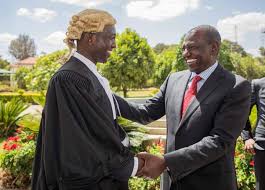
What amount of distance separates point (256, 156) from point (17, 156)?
3912 millimetres

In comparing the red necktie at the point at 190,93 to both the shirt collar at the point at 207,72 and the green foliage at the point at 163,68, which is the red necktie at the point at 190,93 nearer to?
the shirt collar at the point at 207,72

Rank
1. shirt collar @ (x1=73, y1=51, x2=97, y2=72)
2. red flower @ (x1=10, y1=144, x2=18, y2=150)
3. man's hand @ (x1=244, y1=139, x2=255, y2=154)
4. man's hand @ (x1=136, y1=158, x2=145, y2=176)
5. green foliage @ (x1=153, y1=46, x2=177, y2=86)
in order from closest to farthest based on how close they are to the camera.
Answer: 1. shirt collar @ (x1=73, y1=51, x2=97, y2=72)
2. man's hand @ (x1=136, y1=158, x2=145, y2=176)
3. man's hand @ (x1=244, y1=139, x2=255, y2=154)
4. red flower @ (x1=10, y1=144, x2=18, y2=150)
5. green foliage @ (x1=153, y1=46, x2=177, y2=86)

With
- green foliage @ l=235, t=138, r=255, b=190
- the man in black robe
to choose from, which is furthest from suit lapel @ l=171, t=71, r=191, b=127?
green foliage @ l=235, t=138, r=255, b=190

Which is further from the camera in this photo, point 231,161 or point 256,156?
point 256,156

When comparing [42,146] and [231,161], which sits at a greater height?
[42,146]

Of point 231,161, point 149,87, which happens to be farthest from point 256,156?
point 149,87

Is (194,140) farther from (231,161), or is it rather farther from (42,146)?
(42,146)

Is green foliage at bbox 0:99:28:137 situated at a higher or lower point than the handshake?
lower

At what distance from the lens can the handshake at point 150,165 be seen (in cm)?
251

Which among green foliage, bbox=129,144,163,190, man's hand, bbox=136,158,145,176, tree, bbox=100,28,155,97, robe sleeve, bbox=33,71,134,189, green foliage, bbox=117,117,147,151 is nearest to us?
robe sleeve, bbox=33,71,134,189

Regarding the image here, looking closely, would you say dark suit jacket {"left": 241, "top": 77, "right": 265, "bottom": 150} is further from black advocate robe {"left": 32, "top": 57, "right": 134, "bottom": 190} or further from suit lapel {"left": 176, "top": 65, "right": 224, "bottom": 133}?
black advocate robe {"left": 32, "top": 57, "right": 134, "bottom": 190}

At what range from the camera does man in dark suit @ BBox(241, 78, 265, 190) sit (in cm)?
411

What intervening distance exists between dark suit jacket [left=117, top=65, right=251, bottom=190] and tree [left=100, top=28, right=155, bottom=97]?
25.8 m

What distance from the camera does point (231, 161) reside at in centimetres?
277
